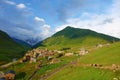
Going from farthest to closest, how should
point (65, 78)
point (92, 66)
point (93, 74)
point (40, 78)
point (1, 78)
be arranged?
point (1, 78), point (40, 78), point (92, 66), point (65, 78), point (93, 74)

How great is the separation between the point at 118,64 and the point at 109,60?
9.87 metres

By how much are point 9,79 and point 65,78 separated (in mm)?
49014

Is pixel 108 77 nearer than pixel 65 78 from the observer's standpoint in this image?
Yes

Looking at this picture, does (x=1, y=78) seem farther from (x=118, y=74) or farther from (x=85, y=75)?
(x=118, y=74)

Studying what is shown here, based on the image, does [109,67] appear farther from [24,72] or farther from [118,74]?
[24,72]

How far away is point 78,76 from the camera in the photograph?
81125mm

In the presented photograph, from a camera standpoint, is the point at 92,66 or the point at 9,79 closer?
the point at 92,66

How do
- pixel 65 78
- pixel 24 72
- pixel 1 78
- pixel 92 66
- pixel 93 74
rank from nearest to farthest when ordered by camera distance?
pixel 93 74 < pixel 65 78 < pixel 92 66 < pixel 1 78 < pixel 24 72

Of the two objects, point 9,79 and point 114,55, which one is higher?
point 114,55

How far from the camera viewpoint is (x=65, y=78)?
85.4 m

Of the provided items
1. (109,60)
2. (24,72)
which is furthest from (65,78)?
(24,72)

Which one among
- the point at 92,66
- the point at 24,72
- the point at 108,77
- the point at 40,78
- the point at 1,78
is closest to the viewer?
the point at 108,77

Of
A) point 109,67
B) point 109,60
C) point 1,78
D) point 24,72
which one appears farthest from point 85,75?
point 24,72

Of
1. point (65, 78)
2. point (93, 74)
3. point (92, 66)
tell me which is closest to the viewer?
point (93, 74)
